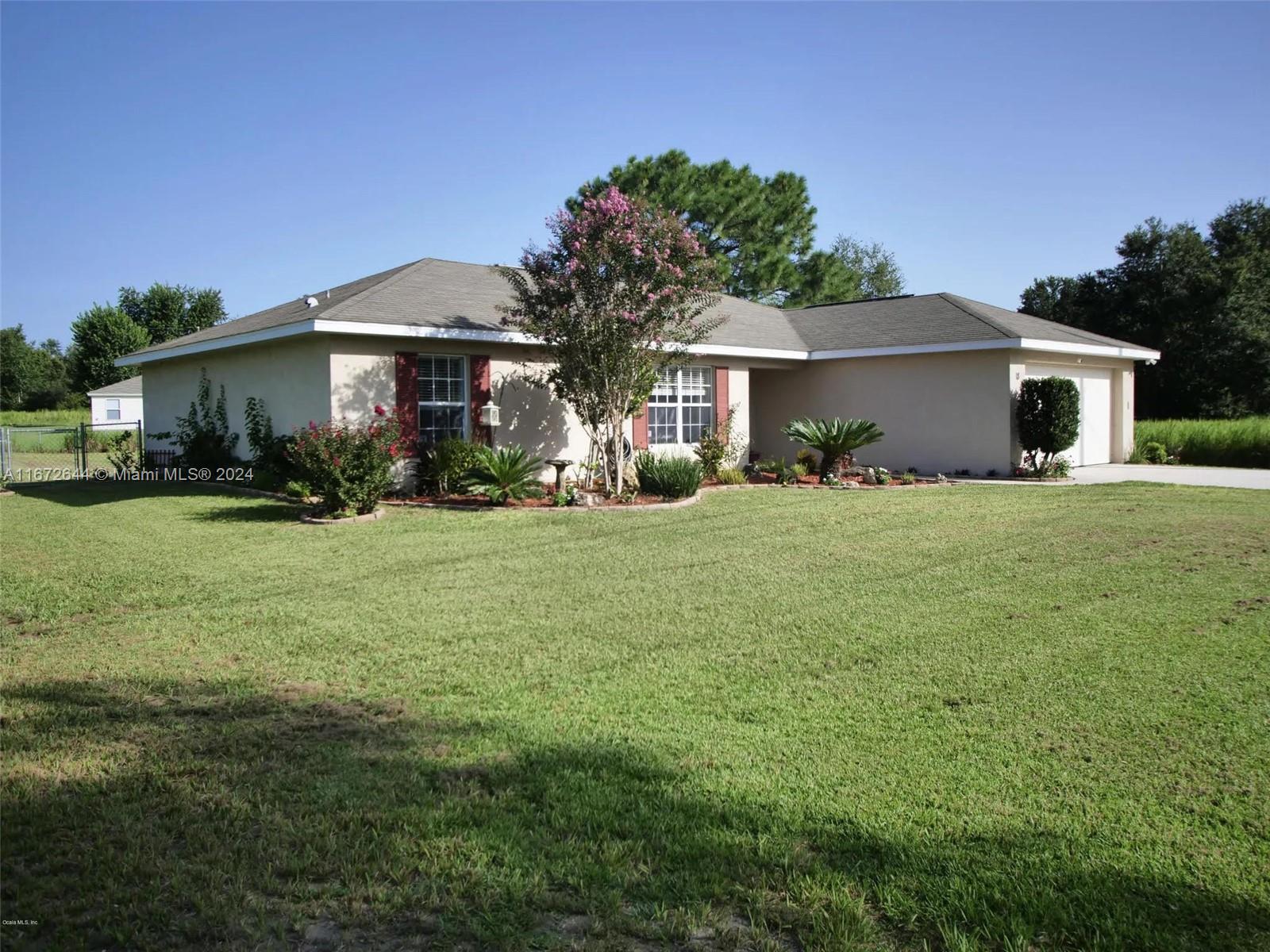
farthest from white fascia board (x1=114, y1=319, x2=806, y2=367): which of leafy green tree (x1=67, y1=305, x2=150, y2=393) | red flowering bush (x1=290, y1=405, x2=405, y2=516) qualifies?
leafy green tree (x1=67, y1=305, x2=150, y2=393)

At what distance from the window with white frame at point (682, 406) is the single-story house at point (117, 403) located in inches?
1142

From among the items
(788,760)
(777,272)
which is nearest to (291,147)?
(788,760)

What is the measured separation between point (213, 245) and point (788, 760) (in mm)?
23494

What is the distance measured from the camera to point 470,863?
124 inches

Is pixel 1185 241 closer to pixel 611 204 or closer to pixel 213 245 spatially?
pixel 611 204

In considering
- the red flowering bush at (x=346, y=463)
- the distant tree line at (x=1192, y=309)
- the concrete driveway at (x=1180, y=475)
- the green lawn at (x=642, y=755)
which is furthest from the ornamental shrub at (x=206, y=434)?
the distant tree line at (x=1192, y=309)

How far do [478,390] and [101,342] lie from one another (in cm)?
3903

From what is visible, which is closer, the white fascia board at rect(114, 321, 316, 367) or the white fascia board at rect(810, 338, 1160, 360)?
the white fascia board at rect(114, 321, 316, 367)

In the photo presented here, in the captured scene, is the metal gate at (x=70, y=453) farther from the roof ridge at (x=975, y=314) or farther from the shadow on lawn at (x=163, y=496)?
the roof ridge at (x=975, y=314)

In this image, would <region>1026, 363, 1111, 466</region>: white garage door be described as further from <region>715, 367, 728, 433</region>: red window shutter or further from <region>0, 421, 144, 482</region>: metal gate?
<region>0, 421, 144, 482</region>: metal gate

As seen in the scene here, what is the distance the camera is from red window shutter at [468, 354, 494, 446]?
1568 centimetres

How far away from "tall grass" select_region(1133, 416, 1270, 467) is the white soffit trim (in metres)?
2.25

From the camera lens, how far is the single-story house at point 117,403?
124ft

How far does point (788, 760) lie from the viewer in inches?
163
